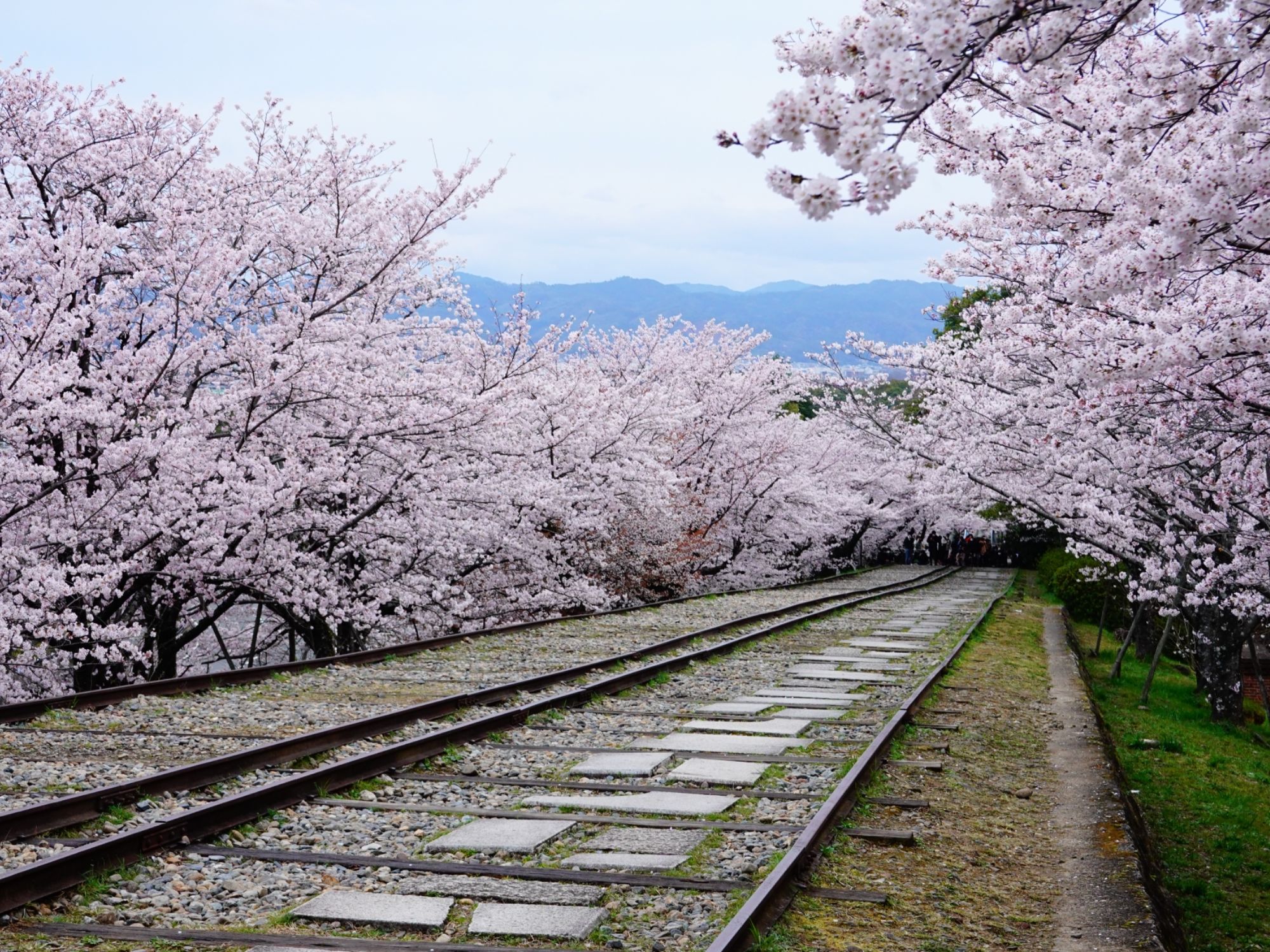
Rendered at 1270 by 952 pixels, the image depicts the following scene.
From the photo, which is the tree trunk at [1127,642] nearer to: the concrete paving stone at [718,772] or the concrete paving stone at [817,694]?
the concrete paving stone at [817,694]

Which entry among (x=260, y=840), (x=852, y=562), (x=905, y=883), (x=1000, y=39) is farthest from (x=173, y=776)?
(x=852, y=562)

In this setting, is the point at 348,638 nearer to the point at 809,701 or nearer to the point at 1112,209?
the point at 809,701

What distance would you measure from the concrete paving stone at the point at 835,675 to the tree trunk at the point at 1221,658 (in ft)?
20.4

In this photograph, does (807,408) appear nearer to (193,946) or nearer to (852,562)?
(852,562)

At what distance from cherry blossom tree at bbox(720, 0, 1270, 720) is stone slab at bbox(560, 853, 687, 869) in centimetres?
337

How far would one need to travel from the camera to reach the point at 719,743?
370 inches

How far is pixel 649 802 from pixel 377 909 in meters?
2.47

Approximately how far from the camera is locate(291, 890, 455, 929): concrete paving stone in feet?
16.7

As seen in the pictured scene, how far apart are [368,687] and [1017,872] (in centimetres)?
710

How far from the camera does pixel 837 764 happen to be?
8594 mm

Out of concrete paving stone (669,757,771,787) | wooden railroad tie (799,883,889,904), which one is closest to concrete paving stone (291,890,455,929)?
wooden railroad tie (799,883,889,904)

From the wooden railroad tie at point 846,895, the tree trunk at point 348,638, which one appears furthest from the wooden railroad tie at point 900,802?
the tree trunk at point 348,638

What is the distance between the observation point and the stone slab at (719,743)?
29.9 ft

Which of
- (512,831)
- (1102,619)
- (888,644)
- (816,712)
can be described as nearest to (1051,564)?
(1102,619)
